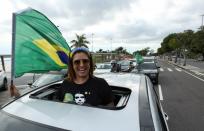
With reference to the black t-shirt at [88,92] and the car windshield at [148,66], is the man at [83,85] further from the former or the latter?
the car windshield at [148,66]

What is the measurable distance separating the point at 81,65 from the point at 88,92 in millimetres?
353

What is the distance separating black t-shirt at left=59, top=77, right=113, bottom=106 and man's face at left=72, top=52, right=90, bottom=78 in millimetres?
101

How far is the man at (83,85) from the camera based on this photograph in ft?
8.91

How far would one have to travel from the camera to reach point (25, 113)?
2.01 meters

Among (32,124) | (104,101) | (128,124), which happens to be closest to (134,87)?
(104,101)

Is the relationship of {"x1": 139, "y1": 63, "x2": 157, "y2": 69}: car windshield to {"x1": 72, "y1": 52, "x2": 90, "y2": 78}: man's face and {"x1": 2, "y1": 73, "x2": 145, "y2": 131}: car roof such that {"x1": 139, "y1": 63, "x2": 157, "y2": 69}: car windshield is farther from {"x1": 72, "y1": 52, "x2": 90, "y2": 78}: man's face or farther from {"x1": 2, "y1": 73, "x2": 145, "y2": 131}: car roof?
{"x1": 2, "y1": 73, "x2": 145, "y2": 131}: car roof

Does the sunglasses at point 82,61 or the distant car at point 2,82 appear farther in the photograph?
the distant car at point 2,82

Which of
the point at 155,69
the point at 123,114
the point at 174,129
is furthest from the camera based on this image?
the point at 155,69

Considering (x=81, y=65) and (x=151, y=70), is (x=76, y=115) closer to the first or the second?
(x=81, y=65)

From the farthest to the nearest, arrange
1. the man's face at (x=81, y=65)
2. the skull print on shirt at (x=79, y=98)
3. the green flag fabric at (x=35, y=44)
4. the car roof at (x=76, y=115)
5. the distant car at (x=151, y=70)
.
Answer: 1. the distant car at (x=151, y=70)
2. the green flag fabric at (x=35, y=44)
3. the man's face at (x=81, y=65)
4. the skull print on shirt at (x=79, y=98)
5. the car roof at (x=76, y=115)

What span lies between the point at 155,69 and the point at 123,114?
59.9 ft

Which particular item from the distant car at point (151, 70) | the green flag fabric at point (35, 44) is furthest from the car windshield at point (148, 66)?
the green flag fabric at point (35, 44)

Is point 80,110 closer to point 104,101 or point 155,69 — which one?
point 104,101

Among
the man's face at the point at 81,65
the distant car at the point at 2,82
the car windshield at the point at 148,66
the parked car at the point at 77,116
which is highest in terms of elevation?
the man's face at the point at 81,65
